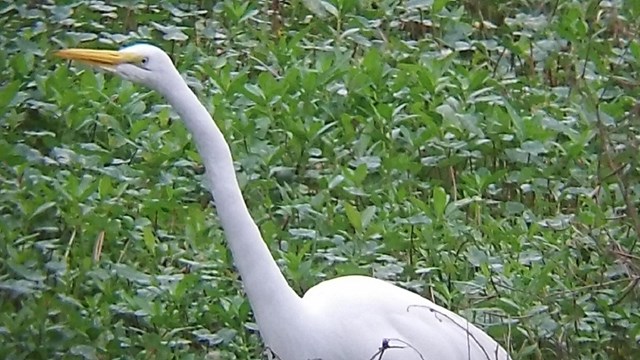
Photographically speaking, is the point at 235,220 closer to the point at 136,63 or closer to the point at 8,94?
the point at 136,63

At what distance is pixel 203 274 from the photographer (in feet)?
11.5

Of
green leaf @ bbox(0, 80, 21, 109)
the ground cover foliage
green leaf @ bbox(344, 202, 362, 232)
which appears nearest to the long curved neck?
the ground cover foliage

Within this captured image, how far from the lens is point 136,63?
2.65m

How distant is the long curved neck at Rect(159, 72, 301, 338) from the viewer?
2.66 meters

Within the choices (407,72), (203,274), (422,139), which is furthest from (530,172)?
(203,274)

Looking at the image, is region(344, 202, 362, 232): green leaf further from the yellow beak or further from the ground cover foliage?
the yellow beak

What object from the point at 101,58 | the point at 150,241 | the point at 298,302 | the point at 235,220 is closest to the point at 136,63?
the point at 101,58

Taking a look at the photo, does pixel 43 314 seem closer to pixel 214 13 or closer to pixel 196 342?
pixel 196 342

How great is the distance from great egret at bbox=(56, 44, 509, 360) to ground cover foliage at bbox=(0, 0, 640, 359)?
30cm

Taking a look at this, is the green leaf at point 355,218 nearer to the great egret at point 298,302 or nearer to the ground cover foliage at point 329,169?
the ground cover foliage at point 329,169

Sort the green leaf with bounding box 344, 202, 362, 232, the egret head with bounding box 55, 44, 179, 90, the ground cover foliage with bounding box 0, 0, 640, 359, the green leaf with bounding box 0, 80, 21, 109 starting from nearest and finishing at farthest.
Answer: the egret head with bounding box 55, 44, 179, 90, the ground cover foliage with bounding box 0, 0, 640, 359, the green leaf with bounding box 344, 202, 362, 232, the green leaf with bounding box 0, 80, 21, 109

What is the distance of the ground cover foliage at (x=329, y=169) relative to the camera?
332cm

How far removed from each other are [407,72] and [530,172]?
28.9 inches

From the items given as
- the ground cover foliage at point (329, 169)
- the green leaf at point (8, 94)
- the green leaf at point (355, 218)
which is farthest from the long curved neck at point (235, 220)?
the green leaf at point (8, 94)
